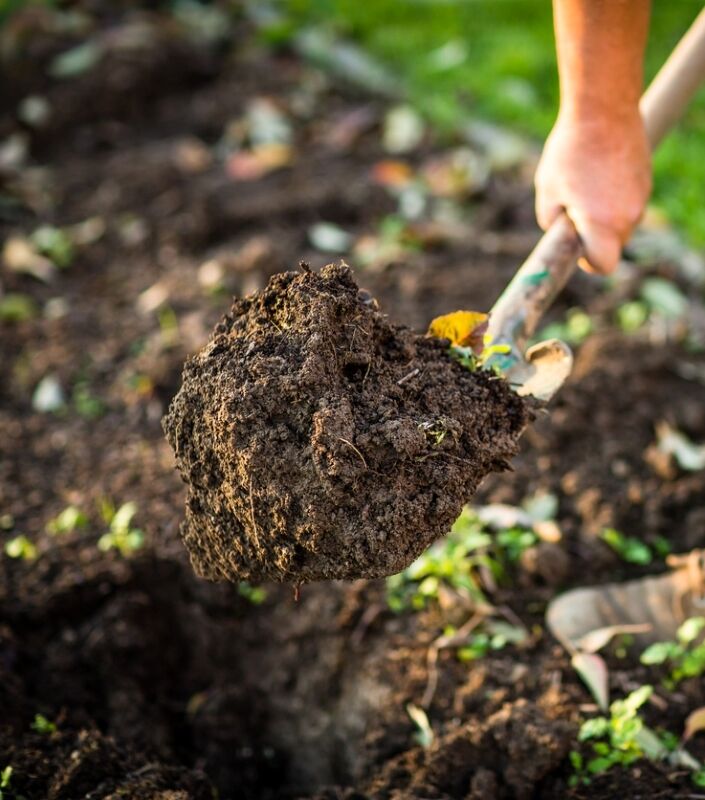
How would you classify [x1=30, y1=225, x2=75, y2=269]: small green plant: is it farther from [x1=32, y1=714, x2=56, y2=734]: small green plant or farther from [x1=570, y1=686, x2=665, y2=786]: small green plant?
[x1=570, y1=686, x2=665, y2=786]: small green plant

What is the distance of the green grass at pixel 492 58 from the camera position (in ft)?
12.6

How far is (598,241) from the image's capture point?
2.07 m

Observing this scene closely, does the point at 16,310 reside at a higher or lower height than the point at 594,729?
lower

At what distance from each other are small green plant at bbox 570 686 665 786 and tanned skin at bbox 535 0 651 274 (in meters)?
0.91

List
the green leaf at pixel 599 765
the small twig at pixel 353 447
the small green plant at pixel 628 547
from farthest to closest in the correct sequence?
the small green plant at pixel 628 547, the green leaf at pixel 599 765, the small twig at pixel 353 447

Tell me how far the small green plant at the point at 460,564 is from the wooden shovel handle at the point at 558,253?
0.51 m

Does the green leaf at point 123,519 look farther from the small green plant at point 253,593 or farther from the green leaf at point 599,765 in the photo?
the green leaf at point 599,765

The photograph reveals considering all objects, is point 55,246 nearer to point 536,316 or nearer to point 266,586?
point 266,586

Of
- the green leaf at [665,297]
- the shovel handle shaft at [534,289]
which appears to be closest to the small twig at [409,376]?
the shovel handle shaft at [534,289]

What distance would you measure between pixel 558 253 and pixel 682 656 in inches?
34.9

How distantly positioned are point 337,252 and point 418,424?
2061mm

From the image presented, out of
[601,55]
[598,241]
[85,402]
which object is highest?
[601,55]

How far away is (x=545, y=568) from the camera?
2234mm

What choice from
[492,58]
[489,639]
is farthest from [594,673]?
[492,58]
